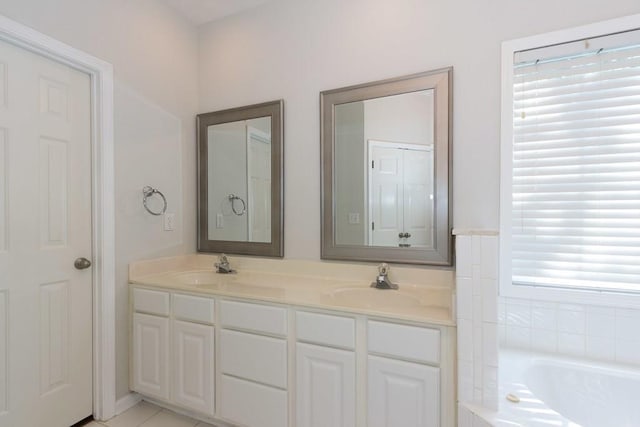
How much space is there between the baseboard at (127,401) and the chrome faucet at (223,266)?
2.96 feet

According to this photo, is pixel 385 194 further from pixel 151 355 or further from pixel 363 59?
pixel 151 355

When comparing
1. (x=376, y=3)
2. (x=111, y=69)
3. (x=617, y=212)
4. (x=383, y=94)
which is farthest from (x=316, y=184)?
(x=617, y=212)

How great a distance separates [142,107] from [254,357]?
5.60 ft

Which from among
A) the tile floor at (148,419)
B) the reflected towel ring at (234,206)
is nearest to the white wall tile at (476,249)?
the reflected towel ring at (234,206)

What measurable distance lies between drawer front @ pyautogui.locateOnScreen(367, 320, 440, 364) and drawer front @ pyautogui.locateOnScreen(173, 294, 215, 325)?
34.8 inches

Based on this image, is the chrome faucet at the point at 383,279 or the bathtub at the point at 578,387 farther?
the chrome faucet at the point at 383,279

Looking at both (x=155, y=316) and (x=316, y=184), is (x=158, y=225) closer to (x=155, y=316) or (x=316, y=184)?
(x=155, y=316)

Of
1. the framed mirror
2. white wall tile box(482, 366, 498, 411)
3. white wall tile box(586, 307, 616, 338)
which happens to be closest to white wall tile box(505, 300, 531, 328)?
white wall tile box(586, 307, 616, 338)

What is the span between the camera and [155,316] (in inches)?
76.7

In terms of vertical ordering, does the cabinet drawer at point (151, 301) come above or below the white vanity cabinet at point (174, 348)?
above

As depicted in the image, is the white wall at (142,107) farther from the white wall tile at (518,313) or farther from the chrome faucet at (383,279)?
the white wall tile at (518,313)

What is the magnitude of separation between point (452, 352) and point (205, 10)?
2.63m

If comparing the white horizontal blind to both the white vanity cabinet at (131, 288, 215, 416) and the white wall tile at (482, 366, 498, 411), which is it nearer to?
the white wall tile at (482, 366, 498, 411)

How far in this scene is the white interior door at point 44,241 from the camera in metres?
1.55
